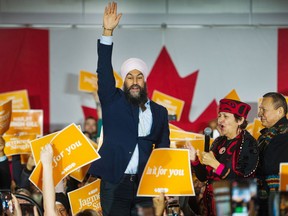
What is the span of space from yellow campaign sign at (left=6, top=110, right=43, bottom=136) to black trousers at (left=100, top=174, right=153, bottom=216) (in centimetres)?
304

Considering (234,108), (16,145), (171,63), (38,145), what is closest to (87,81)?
(171,63)

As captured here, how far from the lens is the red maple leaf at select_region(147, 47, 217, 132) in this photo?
361 inches

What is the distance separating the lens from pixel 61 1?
921cm

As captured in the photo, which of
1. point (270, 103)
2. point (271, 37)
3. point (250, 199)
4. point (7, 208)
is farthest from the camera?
point (271, 37)

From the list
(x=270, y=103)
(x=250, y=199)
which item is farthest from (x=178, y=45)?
(x=250, y=199)

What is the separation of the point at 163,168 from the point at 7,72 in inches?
186

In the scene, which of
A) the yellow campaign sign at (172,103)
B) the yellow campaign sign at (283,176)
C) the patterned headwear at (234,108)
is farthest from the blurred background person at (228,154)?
the yellow campaign sign at (172,103)

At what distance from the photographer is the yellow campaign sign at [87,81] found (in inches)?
354

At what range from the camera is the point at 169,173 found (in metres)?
4.94

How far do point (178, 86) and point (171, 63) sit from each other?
28 cm

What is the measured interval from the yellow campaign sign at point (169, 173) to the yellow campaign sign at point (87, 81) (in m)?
4.13

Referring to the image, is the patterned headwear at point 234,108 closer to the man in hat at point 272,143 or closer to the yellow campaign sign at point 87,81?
the man in hat at point 272,143

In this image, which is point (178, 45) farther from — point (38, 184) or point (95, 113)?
point (38, 184)

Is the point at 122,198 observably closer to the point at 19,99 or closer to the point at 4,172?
the point at 4,172
